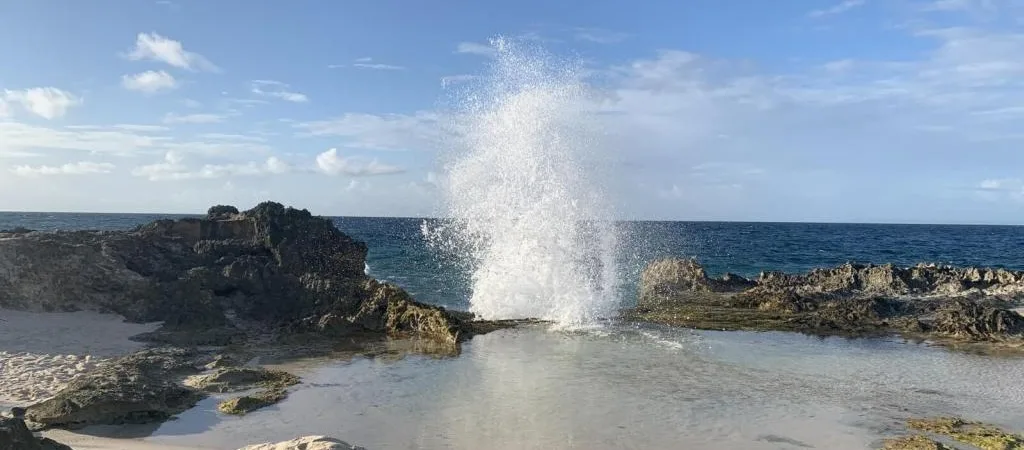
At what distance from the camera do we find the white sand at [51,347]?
9711 millimetres

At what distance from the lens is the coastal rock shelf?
16750mm

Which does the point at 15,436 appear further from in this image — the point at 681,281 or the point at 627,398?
the point at 681,281

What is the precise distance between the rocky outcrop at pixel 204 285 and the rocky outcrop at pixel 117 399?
11.8 feet

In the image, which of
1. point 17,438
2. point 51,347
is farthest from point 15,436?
point 51,347

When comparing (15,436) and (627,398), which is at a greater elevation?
(15,436)

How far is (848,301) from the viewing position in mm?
19922

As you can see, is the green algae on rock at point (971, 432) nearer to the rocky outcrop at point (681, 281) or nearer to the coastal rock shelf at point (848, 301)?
the coastal rock shelf at point (848, 301)

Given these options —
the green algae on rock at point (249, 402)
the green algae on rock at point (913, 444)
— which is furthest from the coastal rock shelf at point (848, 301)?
the green algae on rock at point (249, 402)

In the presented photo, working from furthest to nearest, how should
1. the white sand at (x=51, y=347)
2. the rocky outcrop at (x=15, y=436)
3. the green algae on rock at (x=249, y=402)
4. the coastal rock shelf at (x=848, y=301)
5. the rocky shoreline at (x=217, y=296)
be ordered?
the coastal rock shelf at (x=848, y=301)
the rocky shoreline at (x=217, y=296)
the white sand at (x=51, y=347)
the green algae on rock at (x=249, y=402)
the rocky outcrop at (x=15, y=436)

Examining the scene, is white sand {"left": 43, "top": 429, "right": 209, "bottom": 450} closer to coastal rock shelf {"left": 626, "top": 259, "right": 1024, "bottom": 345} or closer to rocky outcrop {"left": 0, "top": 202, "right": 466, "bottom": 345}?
rocky outcrop {"left": 0, "top": 202, "right": 466, "bottom": 345}

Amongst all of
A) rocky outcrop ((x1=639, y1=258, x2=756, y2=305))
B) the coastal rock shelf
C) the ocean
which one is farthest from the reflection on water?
rocky outcrop ((x1=639, y1=258, x2=756, y2=305))

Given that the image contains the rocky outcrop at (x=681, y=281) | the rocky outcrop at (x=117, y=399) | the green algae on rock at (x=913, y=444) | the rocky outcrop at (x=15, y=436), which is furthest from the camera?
the rocky outcrop at (x=681, y=281)

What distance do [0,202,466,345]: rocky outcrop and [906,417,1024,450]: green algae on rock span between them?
9.02m

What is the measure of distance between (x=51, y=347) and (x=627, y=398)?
10.5 m
